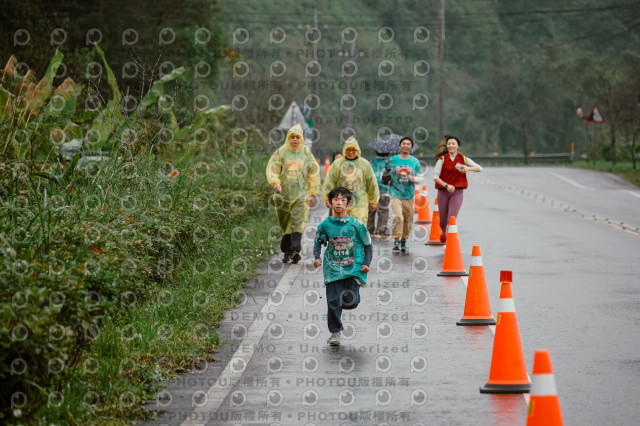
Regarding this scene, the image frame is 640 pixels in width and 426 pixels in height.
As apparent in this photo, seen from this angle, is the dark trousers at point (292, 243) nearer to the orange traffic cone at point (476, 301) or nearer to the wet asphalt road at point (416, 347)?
the wet asphalt road at point (416, 347)

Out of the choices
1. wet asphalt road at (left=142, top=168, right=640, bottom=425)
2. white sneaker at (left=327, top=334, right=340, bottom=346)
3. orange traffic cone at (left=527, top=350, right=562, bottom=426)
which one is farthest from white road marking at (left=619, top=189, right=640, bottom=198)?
orange traffic cone at (left=527, top=350, right=562, bottom=426)

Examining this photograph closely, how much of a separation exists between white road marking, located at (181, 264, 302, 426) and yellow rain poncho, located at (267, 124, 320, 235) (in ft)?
9.52

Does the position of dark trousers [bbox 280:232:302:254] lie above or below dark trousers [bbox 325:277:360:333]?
below

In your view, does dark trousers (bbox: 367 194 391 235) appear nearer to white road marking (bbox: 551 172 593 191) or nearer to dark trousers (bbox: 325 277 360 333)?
dark trousers (bbox: 325 277 360 333)

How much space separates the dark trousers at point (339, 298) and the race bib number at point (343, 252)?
17 centimetres

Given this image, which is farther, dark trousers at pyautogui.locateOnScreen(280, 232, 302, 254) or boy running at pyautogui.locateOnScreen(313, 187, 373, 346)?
dark trousers at pyautogui.locateOnScreen(280, 232, 302, 254)

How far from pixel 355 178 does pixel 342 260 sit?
5980 millimetres

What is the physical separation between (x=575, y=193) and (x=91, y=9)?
15.8 meters

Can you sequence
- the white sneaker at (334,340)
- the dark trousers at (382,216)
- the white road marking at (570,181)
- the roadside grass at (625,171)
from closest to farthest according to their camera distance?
the white sneaker at (334,340)
the dark trousers at (382,216)
the white road marking at (570,181)
the roadside grass at (625,171)

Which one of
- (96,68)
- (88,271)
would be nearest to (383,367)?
(88,271)

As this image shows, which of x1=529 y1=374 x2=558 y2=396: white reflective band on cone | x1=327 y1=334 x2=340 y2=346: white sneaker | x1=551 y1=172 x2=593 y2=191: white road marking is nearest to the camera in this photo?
x1=529 y1=374 x2=558 y2=396: white reflective band on cone

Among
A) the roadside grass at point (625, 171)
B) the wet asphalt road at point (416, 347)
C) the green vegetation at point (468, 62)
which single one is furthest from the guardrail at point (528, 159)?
the wet asphalt road at point (416, 347)

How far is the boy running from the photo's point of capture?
10.7 meters

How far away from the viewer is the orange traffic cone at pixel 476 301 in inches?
448
